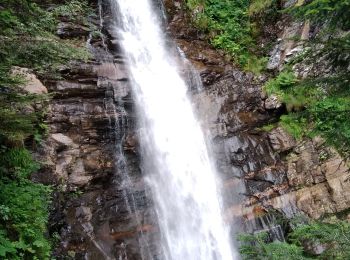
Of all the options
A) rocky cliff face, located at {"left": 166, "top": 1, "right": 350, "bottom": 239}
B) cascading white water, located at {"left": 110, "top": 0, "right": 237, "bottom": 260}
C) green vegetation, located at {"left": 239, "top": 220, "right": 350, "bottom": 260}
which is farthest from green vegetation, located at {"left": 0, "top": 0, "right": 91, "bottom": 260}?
rocky cliff face, located at {"left": 166, "top": 1, "right": 350, "bottom": 239}

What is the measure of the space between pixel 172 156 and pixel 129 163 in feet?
4.64

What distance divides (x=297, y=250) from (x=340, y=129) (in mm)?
1632

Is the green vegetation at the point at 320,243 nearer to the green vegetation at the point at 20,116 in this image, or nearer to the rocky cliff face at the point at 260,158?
the green vegetation at the point at 20,116

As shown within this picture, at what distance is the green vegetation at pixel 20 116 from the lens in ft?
15.8

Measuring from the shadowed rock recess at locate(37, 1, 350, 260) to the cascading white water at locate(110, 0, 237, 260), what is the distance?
1.08 ft

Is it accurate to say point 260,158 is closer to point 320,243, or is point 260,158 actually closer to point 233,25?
point 233,25

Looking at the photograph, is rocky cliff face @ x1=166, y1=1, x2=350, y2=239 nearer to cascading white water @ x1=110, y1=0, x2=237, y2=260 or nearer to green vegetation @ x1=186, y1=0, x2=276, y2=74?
cascading white water @ x1=110, y1=0, x2=237, y2=260

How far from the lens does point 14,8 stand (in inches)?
189

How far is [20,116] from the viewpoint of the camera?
5.22 metres

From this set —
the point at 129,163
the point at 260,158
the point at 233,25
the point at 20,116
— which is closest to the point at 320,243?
the point at 20,116

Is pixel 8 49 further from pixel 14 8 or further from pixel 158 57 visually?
pixel 158 57


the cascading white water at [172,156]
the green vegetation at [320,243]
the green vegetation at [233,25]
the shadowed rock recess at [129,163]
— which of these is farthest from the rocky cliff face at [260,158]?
the green vegetation at [320,243]

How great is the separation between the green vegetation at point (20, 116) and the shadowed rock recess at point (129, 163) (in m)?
1.64

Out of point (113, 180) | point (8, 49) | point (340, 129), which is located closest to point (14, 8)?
point (8, 49)
